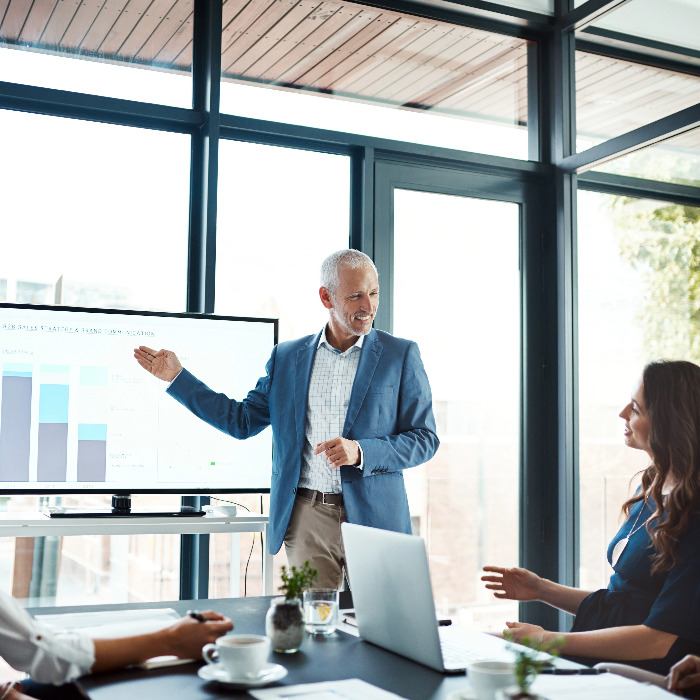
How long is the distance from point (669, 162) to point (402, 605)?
273cm

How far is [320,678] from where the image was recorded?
138 cm

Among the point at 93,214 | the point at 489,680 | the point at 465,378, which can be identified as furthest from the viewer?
the point at 465,378

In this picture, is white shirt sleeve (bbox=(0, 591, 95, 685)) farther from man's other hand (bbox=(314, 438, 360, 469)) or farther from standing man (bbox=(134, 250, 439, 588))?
standing man (bbox=(134, 250, 439, 588))

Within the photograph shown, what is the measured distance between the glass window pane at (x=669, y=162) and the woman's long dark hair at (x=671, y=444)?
170 centimetres

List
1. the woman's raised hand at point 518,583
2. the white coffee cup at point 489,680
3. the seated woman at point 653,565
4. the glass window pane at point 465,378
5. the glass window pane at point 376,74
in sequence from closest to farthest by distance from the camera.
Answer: the white coffee cup at point 489,680 < the seated woman at point 653,565 < the woman's raised hand at point 518,583 < the glass window pane at point 376,74 < the glass window pane at point 465,378

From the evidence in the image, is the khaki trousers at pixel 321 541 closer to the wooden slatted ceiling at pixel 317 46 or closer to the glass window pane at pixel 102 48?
the glass window pane at pixel 102 48

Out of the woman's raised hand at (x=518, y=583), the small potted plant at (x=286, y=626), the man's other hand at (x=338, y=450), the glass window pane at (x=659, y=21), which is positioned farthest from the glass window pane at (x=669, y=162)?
the small potted plant at (x=286, y=626)

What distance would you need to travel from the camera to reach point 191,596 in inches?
135

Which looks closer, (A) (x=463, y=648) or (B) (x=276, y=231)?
(A) (x=463, y=648)

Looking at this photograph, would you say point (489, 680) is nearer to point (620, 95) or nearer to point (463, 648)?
point (463, 648)

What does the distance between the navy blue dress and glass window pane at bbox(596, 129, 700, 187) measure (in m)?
1.87

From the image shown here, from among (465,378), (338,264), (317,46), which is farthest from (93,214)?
(465,378)

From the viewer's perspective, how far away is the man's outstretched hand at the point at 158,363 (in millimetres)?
3006

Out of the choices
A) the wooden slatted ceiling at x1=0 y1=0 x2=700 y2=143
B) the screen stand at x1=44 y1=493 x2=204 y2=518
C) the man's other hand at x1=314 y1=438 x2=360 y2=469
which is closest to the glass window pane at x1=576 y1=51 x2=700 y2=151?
the wooden slatted ceiling at x1=0 y1=0 x2=700 y2=143
